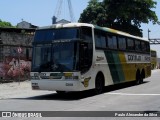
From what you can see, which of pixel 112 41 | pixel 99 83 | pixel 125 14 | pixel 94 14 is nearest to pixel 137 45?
pixel 112 41

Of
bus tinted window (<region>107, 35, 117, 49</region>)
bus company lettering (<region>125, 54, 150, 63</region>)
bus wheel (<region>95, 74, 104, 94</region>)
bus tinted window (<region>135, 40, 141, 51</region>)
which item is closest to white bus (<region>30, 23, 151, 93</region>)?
bus wheel (<region>95, 74, 104, 94</region>)

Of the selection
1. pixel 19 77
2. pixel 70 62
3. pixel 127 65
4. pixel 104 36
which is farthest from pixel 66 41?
pixel 19 77

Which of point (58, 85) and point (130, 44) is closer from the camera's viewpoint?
point (58, 85)

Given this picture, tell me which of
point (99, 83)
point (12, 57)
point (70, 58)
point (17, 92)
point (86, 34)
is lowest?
point (17, 92)

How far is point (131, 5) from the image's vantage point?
47.1 meters

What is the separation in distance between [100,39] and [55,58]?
9.86ft

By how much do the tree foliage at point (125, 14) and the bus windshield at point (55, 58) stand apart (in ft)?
98.2

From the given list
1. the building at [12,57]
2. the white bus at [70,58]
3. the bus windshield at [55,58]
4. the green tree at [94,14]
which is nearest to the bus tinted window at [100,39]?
the white bus at [70,58]

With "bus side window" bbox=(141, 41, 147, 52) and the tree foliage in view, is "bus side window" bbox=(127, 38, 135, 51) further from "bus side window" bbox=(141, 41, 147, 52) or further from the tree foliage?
the tree foliage

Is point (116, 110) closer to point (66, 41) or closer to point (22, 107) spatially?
point (22, 107)

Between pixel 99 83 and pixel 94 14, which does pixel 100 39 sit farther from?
pixel 94 14

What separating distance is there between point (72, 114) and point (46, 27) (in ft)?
21.1

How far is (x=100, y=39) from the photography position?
19266 millimetres

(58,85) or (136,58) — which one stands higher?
(136,58)
